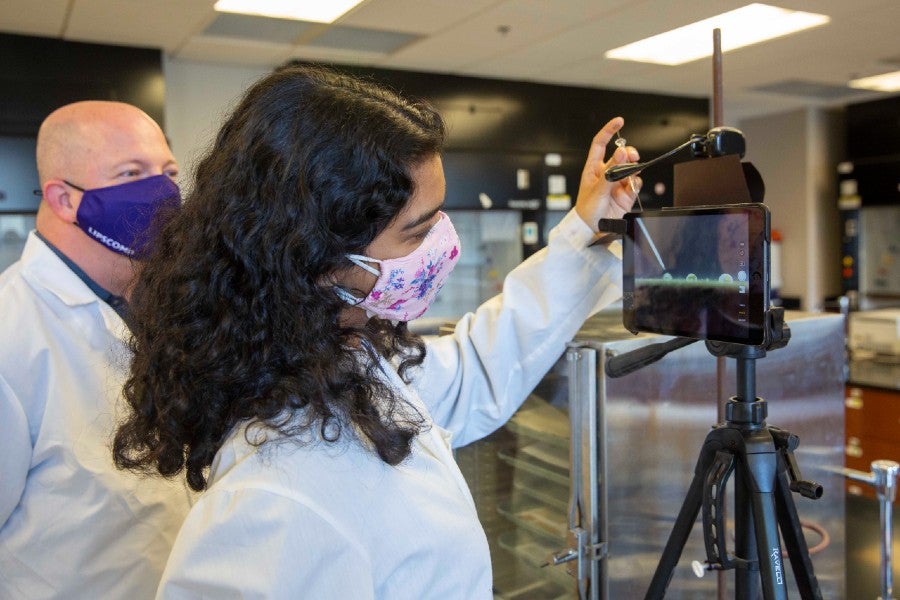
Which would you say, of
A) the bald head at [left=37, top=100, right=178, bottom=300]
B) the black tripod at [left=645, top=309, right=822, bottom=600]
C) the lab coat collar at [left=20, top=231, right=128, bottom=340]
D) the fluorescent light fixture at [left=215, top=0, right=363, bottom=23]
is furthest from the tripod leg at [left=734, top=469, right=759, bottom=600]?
the fluorescent light fixture at [left=215, top=0, right=363, bottom=23]

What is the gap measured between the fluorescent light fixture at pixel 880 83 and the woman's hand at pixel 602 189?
4.52 m

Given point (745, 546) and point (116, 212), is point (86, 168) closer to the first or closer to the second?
point (116, 212)

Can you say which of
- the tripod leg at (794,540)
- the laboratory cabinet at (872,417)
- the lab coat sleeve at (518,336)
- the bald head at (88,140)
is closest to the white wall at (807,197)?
the laboratory cabinet at (872,417)

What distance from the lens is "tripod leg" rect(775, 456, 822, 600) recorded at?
2.78ft

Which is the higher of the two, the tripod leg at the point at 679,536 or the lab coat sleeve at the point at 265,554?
the lab coat sleeve at the point at 265,554

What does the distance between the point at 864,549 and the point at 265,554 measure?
1637 mm

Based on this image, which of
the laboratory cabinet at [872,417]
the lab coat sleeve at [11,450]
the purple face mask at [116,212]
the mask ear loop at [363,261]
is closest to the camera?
the mask ear loop at [363,261]

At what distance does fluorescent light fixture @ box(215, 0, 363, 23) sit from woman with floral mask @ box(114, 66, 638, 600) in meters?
2.60

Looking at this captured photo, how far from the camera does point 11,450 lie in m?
1.04

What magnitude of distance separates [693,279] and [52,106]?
365 cm

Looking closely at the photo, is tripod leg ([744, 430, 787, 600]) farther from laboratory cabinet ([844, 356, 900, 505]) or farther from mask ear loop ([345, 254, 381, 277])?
laboratory cabinet ([844, 356, 900, 505])

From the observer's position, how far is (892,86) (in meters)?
5.12

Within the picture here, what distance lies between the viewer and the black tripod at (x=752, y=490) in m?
0.81

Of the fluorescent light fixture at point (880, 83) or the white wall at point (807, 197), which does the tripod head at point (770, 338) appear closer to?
the fluorescent light fixture at point (880, 83)
